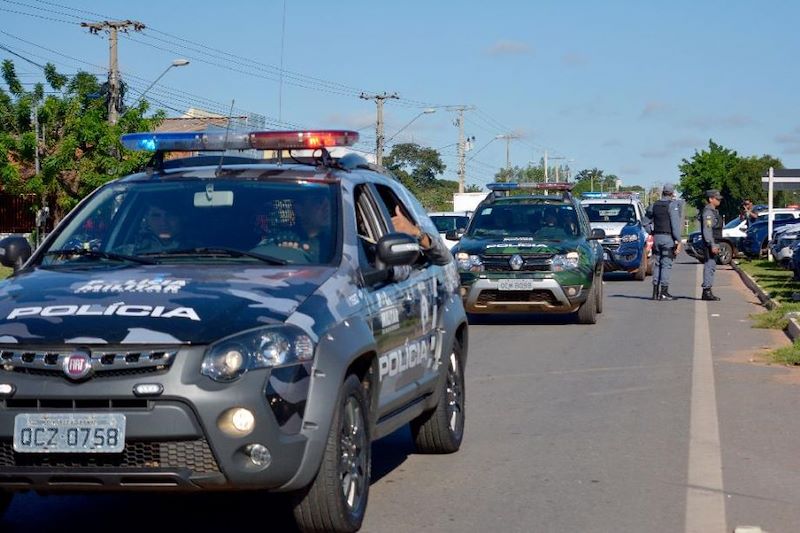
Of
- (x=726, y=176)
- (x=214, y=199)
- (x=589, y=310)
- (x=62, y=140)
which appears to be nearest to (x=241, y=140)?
(x=214, y=199)

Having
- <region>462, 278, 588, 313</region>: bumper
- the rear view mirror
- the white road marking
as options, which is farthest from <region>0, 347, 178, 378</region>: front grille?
<region>462, 278, 588, 313</region>: bumper

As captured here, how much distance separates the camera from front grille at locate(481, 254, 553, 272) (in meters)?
17.4

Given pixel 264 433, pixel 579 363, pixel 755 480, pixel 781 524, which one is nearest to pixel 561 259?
pixel 579 363

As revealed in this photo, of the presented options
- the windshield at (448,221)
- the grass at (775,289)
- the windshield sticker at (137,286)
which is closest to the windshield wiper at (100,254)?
the windshield sticker at (137,286)

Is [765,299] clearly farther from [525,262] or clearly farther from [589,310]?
[525,262]

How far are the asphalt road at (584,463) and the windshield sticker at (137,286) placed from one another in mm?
1258

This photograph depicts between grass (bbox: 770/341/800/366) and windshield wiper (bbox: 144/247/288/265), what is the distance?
836cm

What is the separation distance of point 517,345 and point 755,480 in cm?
799

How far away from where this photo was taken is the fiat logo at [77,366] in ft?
17.2

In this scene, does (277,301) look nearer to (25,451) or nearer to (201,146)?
(25,451)

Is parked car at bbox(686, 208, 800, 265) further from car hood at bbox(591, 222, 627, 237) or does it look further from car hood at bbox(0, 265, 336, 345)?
car hood at bbox(0, 265, 336, 345)

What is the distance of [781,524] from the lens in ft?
21.3

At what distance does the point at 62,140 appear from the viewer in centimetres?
4684

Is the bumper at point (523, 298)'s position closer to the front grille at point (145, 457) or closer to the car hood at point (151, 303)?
the car hood at point (151, 303)
